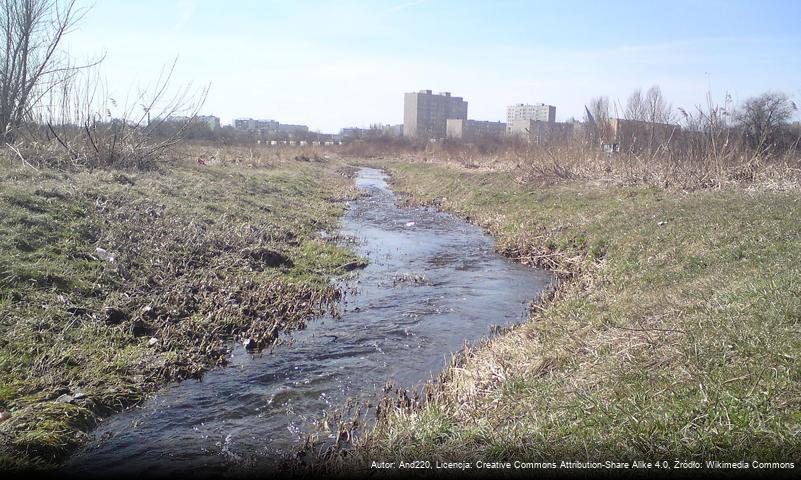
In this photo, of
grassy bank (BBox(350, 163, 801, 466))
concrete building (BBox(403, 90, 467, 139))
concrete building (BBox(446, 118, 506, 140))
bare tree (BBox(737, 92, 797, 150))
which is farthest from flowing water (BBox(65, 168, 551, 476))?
concrete building (BBox(403, 90, 467, 139))

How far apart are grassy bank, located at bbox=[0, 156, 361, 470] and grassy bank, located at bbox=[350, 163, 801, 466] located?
237cm

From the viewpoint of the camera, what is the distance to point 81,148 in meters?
16.0

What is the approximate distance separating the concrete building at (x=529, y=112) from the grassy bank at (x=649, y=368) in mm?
58963

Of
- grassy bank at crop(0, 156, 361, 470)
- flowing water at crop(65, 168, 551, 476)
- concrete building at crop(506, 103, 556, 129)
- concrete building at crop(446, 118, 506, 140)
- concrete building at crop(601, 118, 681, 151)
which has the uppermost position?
concrete building at crop(506, 103, 556, 129)

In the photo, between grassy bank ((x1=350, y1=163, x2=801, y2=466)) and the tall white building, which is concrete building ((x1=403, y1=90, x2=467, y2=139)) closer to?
the tall white building

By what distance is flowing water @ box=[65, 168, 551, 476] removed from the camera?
4.24 metres

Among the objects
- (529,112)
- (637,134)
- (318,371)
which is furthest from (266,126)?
(318,371)

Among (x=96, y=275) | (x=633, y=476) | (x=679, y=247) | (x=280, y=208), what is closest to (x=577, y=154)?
(x=280, y=208)

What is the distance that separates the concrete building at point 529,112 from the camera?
2672 inches

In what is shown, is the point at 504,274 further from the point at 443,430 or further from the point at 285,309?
the point at 443,430

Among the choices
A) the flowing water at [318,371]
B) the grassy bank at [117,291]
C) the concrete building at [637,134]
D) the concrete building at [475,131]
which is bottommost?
the flowing water at [318,371]

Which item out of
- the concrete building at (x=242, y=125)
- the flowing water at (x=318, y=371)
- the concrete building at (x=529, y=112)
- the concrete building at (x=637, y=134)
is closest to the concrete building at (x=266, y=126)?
the concrete building at (x=242, y=125)

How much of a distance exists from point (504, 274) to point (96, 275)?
6621 millimetres

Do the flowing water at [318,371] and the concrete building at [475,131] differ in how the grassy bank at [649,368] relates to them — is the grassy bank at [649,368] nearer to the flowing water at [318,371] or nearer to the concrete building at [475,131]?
the flowing water at [318,371]
